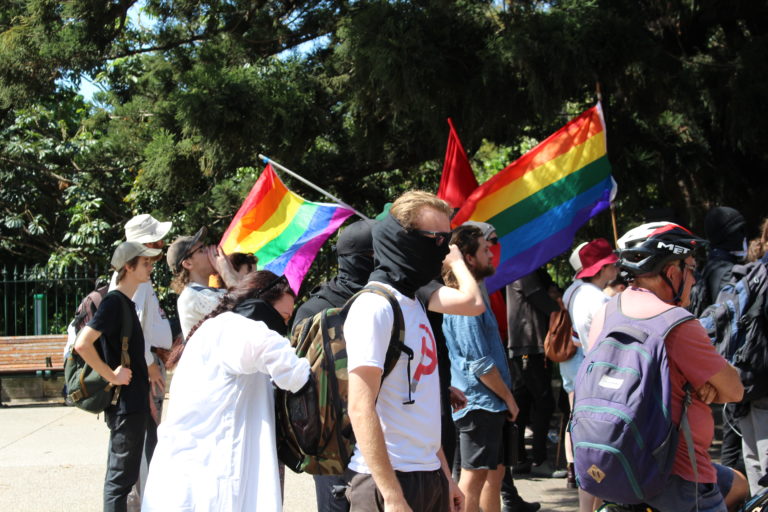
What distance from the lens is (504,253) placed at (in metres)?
6.68

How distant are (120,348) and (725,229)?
3.92 m

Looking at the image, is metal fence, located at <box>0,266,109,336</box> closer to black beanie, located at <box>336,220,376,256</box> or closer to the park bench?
the park bench

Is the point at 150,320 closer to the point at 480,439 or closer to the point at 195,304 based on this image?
the point at 195,304

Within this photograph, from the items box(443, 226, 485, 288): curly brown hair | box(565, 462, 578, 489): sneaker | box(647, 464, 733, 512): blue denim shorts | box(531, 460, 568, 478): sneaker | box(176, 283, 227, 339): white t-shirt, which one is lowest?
box(531, 460, 568, 478): sneaker

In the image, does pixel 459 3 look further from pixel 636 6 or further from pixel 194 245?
pixel 194 245

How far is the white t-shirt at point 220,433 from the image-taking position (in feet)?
10.8

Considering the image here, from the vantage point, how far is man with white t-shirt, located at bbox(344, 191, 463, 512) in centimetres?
275

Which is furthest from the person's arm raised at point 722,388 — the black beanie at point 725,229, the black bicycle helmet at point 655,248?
the black beanie at point 725,229

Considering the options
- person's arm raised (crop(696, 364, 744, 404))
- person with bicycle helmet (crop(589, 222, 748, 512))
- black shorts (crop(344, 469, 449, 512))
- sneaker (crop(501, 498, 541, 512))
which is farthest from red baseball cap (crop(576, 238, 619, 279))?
black shorts (crop(344, 469, 449, 512))

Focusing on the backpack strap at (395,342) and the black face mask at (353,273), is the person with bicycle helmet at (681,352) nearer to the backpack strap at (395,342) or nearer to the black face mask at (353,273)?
the backpack strap at (395,342)

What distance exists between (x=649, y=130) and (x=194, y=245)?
18.5 feet

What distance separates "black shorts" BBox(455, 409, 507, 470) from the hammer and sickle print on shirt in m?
1.80

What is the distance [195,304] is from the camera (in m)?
5.05

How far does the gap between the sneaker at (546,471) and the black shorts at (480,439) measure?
7.72 feet
